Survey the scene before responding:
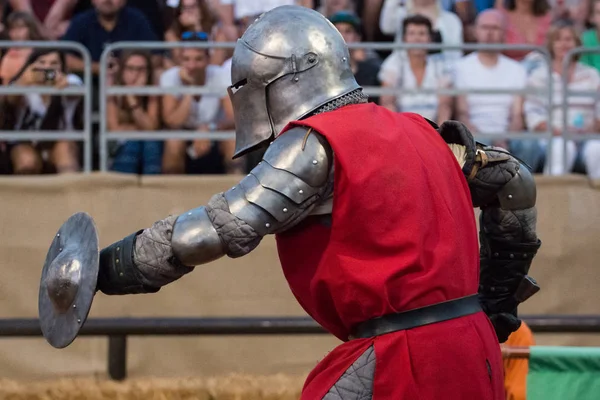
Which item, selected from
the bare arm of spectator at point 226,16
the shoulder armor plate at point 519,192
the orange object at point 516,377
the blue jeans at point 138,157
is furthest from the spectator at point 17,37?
the shoulder armor plate at point 519,192

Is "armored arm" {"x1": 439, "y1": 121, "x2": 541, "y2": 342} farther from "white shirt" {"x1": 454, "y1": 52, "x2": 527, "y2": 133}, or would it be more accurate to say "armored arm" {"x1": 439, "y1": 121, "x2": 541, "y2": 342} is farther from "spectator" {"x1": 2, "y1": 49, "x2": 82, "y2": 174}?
"spectator" {"x1": 2, "y1": 49, "x2": 82, "y2": 174}

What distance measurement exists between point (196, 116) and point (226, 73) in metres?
0.31

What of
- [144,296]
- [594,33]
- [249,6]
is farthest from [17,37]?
[594,33]

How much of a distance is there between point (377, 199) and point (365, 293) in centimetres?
23

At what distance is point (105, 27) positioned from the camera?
22.5ft

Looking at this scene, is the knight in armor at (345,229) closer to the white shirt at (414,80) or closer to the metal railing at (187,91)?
the metal railing at (187,91)

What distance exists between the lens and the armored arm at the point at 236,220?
2.64m

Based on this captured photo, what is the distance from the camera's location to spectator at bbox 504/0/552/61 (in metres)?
7.24

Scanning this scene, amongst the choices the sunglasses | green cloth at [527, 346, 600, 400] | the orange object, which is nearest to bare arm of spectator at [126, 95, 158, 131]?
the sunglasses

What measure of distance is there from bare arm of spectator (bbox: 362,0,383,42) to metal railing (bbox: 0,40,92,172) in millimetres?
1773

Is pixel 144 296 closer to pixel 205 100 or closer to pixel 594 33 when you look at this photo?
pixel 205 100

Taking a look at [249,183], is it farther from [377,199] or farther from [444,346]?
[444,346]

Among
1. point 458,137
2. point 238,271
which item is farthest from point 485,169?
point 238,271

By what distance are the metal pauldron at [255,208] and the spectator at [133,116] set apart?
13.2 ft
